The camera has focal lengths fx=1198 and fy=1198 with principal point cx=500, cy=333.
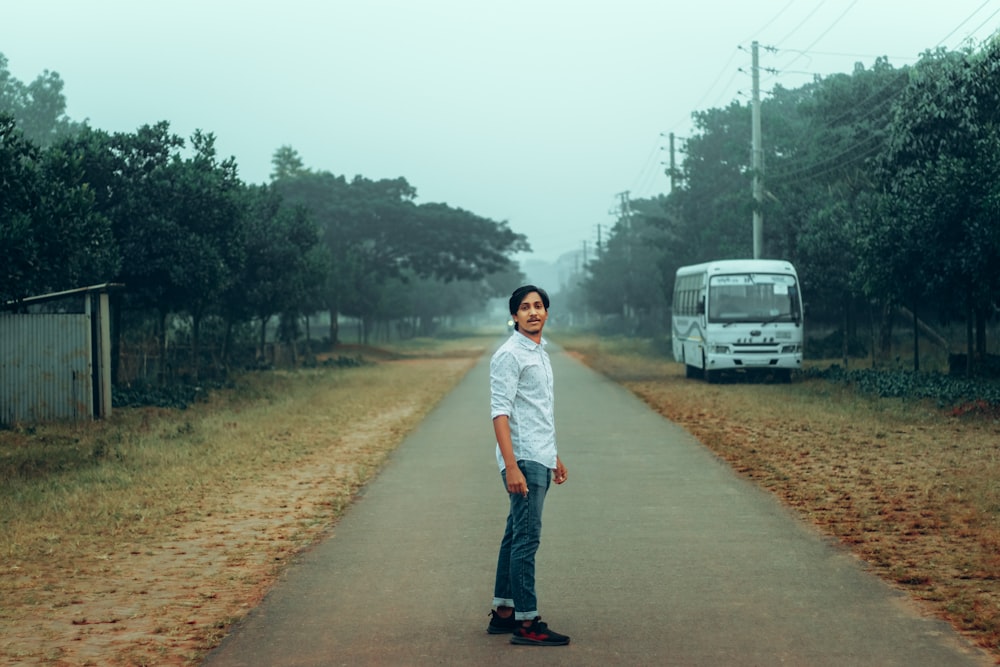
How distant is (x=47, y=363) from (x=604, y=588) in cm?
1459

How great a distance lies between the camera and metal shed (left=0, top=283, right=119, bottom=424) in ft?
62.9

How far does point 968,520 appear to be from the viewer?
9516mm

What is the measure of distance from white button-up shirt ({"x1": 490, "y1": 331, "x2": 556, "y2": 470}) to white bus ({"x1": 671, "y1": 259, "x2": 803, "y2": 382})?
2237 centimetres

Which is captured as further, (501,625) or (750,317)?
(750,317)

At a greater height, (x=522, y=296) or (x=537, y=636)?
(x=522, y=296)

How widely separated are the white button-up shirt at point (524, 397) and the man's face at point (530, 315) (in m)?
0.06

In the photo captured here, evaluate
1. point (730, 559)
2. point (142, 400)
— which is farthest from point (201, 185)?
point (730, 559)

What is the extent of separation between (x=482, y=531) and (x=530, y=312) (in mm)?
3573

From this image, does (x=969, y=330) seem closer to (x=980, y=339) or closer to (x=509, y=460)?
(x=980, y=339)

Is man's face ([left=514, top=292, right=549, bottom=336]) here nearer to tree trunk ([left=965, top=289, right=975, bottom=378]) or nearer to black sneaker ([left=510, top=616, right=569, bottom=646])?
black sneaker ([left=510, top=616, right=569, bottom=646])

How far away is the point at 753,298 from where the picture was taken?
92.7ft

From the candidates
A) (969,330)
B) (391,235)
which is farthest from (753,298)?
(391,235)

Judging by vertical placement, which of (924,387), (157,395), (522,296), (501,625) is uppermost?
(522,296)

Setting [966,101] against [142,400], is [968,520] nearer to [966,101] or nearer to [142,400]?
[966,101]
